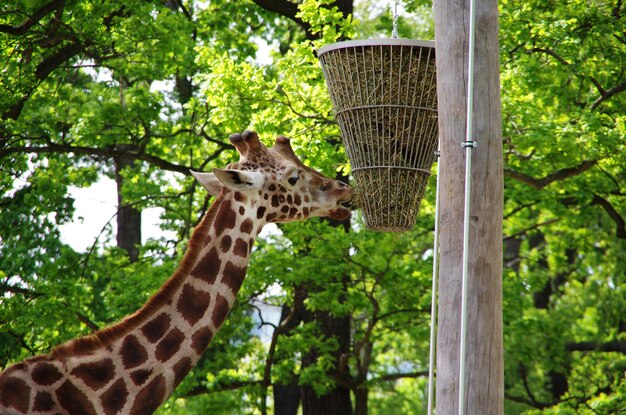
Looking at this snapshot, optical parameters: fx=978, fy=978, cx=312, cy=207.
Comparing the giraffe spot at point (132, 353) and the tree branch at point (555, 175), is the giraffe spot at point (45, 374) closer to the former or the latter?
the giraffe spot at point (132, 353)

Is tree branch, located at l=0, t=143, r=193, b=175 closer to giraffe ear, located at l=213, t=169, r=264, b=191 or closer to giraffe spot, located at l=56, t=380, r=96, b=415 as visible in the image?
giraffe ear, located at l=213, t=169, r=264, b=191

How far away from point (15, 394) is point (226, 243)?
137 cm

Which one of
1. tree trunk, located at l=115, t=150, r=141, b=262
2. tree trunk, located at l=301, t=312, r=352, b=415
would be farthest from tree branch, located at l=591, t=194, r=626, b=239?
tree trunk, located at l=115, t=150, r=141, b=262

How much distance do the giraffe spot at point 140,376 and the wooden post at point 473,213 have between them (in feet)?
5.02

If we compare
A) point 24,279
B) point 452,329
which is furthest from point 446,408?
point 24,279

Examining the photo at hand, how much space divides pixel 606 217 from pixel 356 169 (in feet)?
36.1

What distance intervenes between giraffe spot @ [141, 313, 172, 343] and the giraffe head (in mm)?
787

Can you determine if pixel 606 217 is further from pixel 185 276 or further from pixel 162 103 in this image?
pixel 185 276

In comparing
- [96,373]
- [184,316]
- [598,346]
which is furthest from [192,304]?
[598,346]

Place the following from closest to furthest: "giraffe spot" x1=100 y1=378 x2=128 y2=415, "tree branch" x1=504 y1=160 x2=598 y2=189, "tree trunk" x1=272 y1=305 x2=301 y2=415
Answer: "giraffe spot" x1=100 y1=378 x2=128 y2=415 → "tree branch" x1=504 y1=160 x2=598 y2=189 → "tree trunk" x1=272 y1=305 x2=301 y2=415

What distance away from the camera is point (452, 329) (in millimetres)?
4648

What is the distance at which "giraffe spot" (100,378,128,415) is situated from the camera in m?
4.99

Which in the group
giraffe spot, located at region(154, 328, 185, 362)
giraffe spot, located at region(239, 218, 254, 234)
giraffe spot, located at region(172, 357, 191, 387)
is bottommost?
giraffe spot, located at region(172, 357, 191, 387)

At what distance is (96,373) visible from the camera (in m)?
4.99
